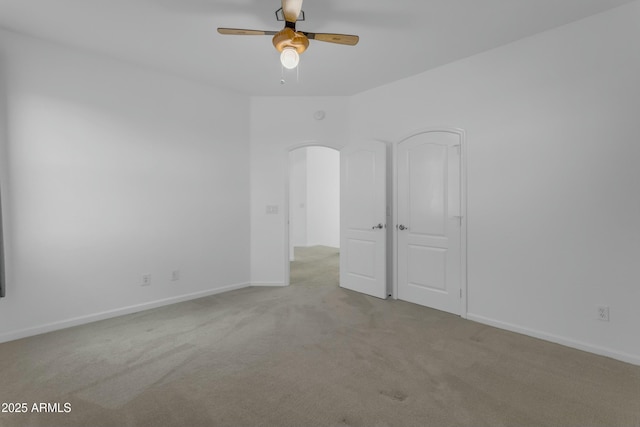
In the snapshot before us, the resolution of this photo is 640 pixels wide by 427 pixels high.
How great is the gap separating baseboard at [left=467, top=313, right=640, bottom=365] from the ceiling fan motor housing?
3.21 metres

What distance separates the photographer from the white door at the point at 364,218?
4438 millimetres

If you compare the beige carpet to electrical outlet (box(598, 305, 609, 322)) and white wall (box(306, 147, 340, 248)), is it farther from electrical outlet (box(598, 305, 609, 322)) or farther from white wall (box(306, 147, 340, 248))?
white wall (box(306, 147, 340, 248))

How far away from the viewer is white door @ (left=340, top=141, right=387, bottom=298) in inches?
175

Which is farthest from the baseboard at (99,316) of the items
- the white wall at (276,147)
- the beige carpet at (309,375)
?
the white wall at (276,147)

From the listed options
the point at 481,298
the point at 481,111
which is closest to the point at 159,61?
the point at 481,111

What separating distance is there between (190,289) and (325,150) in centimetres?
664

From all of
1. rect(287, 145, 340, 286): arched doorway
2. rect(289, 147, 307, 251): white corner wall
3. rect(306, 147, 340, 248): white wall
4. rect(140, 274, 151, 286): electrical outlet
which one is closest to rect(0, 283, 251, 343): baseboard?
rect(140, 274, 151, 286): electrical outlet

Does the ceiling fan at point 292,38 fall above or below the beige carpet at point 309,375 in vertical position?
above

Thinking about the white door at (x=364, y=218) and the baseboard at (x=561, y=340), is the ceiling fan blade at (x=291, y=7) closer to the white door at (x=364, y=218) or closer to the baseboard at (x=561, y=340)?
the white door at (x=364, y=218)

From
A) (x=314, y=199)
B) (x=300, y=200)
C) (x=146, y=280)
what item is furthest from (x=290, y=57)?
(x=314, y=199)

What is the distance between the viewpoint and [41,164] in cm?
324

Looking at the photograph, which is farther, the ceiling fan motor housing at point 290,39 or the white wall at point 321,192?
the white wall at point 321,192

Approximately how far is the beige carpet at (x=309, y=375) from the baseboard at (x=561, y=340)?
0.28 ft

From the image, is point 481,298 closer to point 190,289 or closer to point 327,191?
point 190,289
